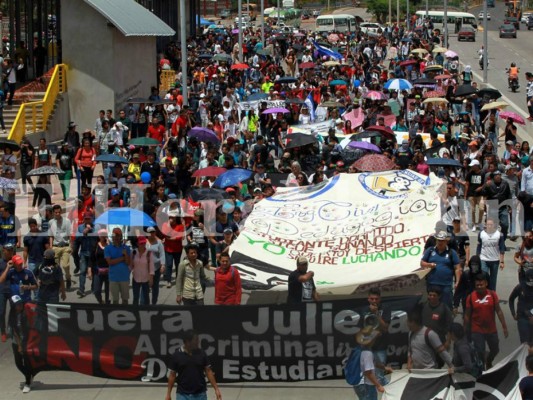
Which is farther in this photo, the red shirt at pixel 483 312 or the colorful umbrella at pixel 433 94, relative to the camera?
the colorful umbrella at pixel 433 94

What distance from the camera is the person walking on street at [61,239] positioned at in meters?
18.1

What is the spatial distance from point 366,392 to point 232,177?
360 inches

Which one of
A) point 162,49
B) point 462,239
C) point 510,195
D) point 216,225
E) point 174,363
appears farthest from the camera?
point 162,49

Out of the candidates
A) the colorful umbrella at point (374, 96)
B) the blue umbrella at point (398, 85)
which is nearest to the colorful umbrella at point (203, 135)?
the colorful umbrella at point (374, 96)

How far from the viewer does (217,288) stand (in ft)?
50.4

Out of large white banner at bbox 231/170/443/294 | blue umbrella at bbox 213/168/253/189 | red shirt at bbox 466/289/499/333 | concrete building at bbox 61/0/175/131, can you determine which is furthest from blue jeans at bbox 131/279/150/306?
concrete building at bbox 61/0/175/131

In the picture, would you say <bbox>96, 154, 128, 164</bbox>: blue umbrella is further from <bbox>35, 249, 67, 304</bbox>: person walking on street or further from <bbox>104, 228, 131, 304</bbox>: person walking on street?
<bbox>35, 249, 67, 304</bbox>: person walking on street

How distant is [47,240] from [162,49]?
127 ft

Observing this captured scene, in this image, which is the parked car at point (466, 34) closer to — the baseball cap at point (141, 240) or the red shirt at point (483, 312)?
the baseball cap at point (141, 240)

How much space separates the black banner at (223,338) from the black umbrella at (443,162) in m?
8.48

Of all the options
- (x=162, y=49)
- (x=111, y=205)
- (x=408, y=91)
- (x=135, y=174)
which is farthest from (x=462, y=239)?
(x=162, y=49)

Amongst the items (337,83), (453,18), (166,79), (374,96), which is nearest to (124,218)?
(374,96)

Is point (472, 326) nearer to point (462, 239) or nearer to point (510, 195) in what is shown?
point (462, 239)

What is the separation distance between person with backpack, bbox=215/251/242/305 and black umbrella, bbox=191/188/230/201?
441 cm
